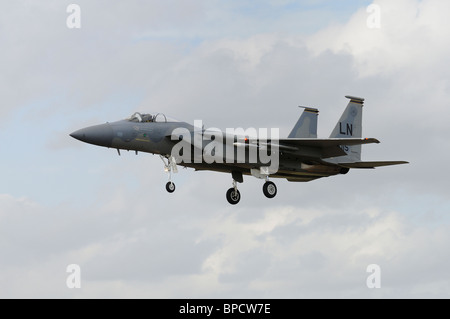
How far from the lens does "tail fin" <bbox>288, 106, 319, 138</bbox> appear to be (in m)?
39.9

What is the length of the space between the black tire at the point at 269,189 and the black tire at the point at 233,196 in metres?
1.54

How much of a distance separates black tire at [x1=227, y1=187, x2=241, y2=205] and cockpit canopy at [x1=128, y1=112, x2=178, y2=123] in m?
4.72

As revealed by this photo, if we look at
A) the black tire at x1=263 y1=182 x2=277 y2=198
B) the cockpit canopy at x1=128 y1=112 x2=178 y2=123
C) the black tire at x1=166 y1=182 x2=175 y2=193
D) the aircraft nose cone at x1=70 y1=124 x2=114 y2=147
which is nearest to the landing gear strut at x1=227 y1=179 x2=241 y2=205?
the black tire at x1=263 y1=182 x2=277 y2=198

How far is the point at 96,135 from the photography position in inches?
1369

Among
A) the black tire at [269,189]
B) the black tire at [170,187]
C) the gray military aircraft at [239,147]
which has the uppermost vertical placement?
the gray military aircraft at [239,147]

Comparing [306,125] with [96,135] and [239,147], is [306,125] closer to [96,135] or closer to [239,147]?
[239,147]

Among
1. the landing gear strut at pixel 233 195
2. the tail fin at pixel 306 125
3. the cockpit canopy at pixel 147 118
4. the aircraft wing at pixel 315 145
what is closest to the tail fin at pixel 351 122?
the tail fin at pixel 306 125

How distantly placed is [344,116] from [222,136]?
7011mm

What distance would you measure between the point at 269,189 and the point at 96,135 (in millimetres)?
8132

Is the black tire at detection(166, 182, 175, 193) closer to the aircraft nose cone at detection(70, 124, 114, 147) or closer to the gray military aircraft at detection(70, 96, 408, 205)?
the gray military aircraft at detection(70, 96, 408, 205)

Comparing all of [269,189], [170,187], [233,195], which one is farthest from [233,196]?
Answer: [170,187]

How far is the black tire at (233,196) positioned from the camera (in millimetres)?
39062

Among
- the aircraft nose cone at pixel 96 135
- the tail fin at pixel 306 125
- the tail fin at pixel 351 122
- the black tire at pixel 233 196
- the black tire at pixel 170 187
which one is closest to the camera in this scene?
the aircraft nose cone at pixel 96 135

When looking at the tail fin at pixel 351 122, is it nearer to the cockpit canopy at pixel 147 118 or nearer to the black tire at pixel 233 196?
the black tire at pixel 233 196
